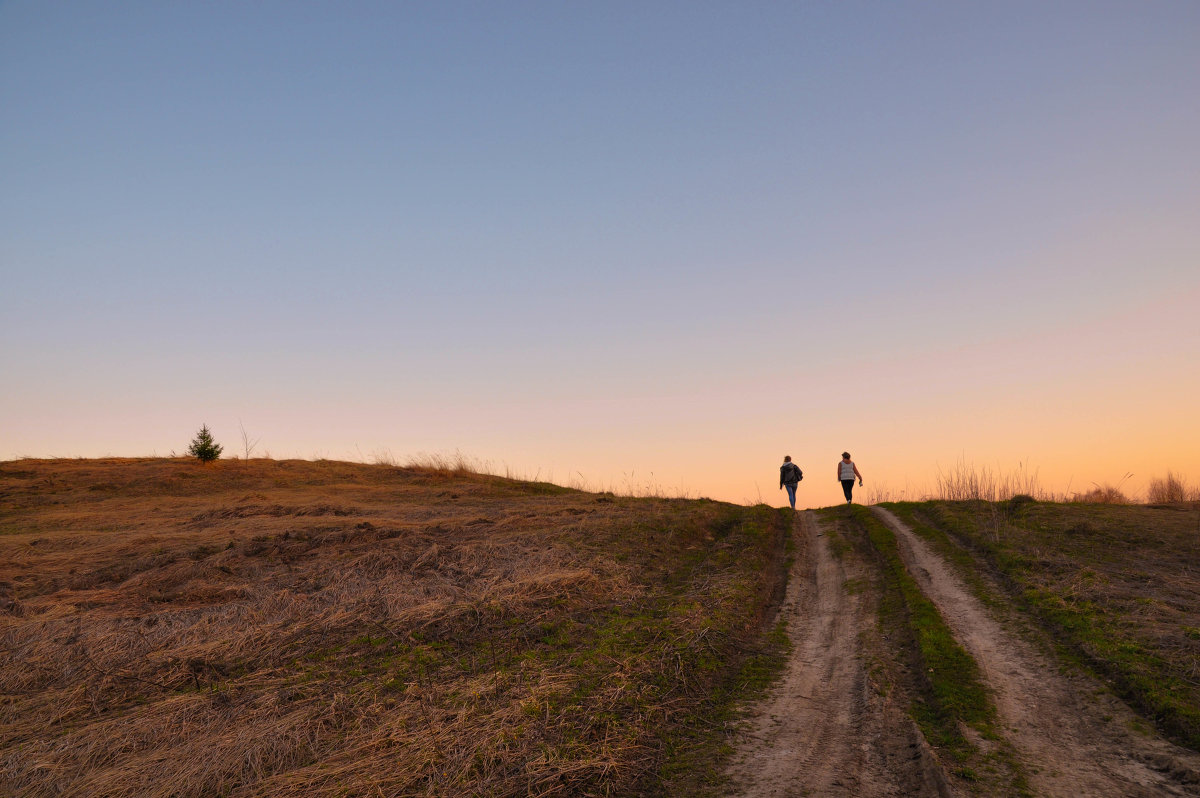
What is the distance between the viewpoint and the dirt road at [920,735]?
5789 millimetres

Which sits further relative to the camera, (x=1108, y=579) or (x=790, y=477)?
(x=790, y=477)

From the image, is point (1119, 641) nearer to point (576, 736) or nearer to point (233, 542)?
point (576, 736)

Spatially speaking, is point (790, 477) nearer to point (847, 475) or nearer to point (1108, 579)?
point (847, 475)

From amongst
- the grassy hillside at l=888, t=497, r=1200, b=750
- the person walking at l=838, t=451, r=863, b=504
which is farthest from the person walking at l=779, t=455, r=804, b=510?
the grassy hillside at l=888, t=497, r=1200, b=750

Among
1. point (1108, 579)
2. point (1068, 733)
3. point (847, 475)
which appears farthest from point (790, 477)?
point (1068, 733)

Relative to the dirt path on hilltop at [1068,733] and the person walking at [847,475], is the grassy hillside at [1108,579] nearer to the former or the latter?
the dirt path on hilltop at [1068,733]

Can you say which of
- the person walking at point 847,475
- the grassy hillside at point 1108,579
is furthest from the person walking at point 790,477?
the grassy hillside at point 1108,579

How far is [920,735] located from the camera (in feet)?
21.6

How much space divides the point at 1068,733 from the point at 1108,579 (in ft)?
21.1

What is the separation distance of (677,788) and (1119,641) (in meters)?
6.82

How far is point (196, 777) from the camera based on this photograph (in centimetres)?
608

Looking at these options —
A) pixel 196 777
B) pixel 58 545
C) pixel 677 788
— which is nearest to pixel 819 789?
pixel 677 788

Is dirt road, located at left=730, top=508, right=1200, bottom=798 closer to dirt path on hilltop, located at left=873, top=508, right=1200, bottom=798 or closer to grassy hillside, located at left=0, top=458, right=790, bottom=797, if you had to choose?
dirt path on hilltop, located at left=873, top=508, right=1200, bottom=798

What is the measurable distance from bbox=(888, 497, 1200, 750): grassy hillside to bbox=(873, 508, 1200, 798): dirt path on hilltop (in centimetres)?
38
